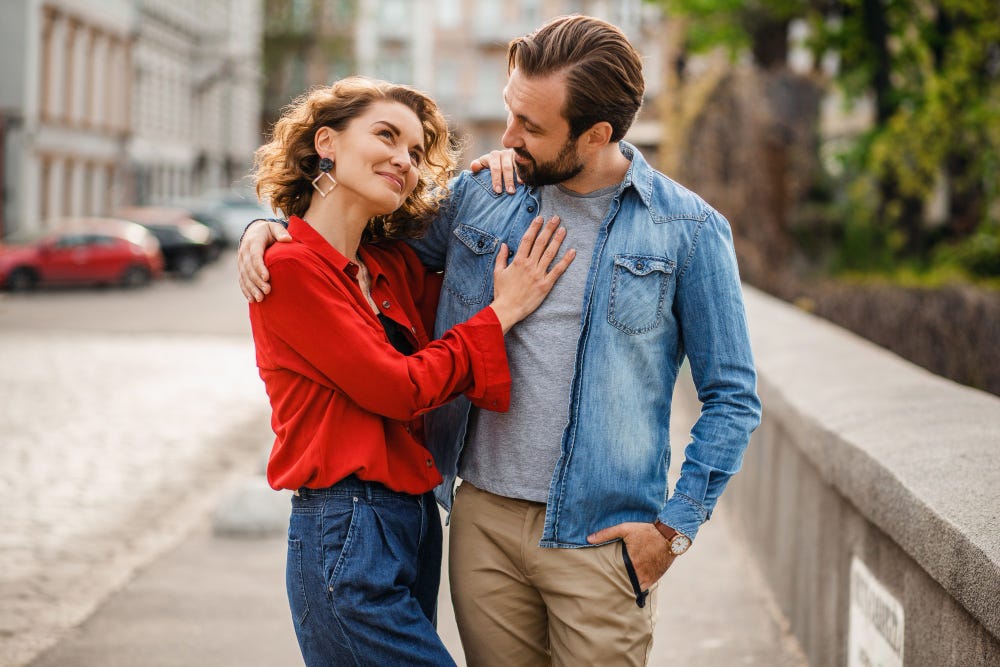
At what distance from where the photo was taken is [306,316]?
8.94 feet

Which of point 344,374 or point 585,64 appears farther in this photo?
point 585,64

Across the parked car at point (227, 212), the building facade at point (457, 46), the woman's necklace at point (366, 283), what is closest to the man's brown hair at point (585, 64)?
the woman's necklace at point (366, 283)

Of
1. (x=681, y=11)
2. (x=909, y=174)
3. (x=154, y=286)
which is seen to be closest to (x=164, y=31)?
(x=154, y=286)

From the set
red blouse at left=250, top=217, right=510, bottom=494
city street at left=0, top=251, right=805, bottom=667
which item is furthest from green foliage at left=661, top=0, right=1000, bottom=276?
red blouse at left=250, top=217, right=510, bottom=494

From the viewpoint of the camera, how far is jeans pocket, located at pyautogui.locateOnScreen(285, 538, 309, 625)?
2.79 meters

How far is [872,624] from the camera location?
3781mm

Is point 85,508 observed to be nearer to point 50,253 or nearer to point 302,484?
point 302,484

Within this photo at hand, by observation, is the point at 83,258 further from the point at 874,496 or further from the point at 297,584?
the point at 297,584

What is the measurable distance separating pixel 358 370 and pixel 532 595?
745 mm

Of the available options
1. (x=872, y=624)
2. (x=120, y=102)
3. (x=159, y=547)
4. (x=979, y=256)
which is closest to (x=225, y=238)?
(x=120, y=102)

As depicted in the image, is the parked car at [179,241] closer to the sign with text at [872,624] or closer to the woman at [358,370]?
the sign with text at [872,624]

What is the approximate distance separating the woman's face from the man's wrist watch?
0.96 meters

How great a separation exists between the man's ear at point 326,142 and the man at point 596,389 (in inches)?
9.4

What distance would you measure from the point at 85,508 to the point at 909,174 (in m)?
14.0
